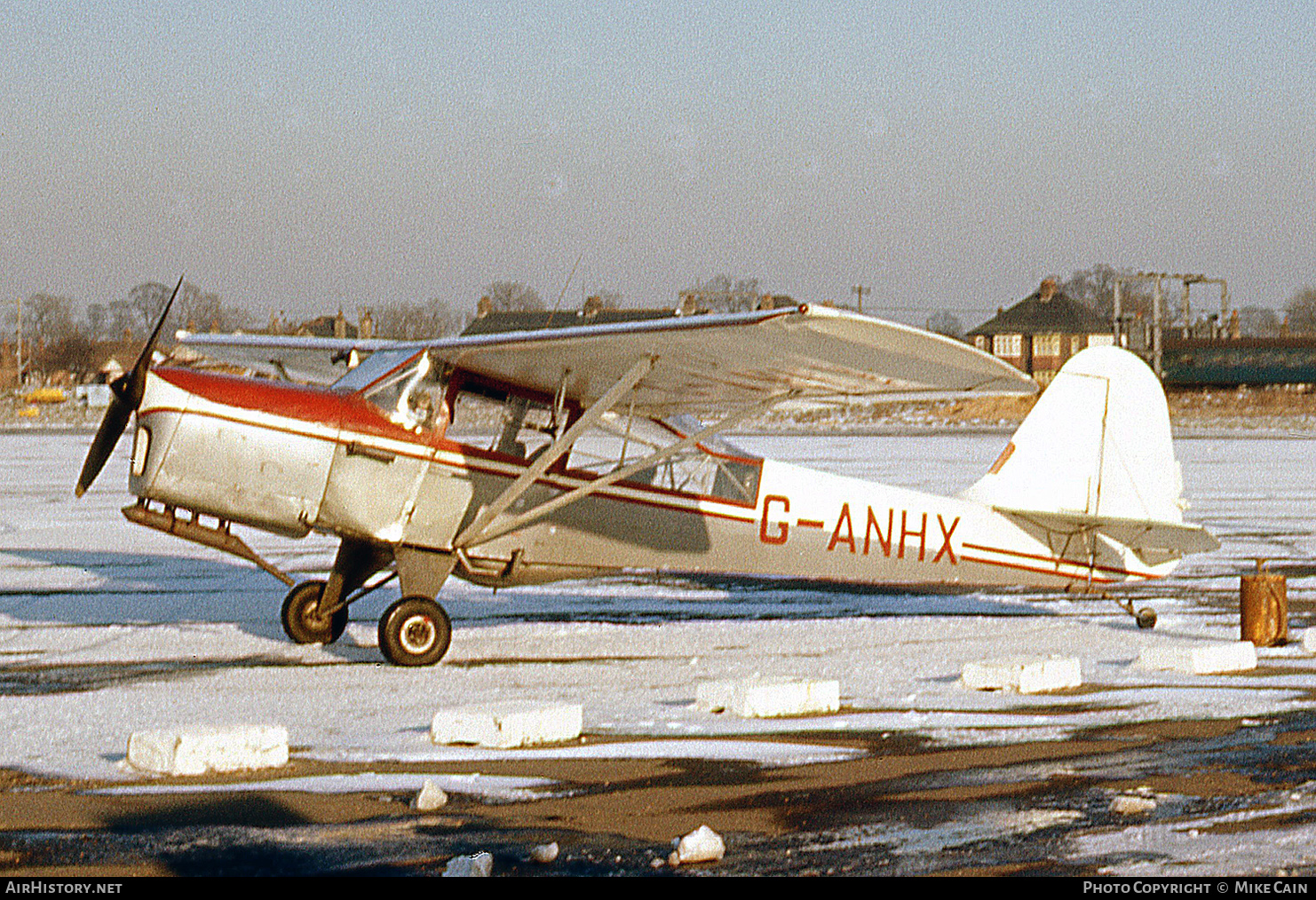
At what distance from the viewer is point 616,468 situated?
33.1 ft

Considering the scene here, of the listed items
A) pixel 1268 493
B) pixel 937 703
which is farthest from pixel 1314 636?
pixel 1268 493

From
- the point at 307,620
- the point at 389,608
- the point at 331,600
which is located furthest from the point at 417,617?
the point at 307,620

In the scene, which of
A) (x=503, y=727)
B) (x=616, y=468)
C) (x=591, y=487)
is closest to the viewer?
(x=503, y=727)

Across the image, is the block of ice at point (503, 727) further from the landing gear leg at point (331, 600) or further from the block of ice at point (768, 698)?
the landing gear leg at point (331, 600)

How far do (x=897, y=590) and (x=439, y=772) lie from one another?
8.14m

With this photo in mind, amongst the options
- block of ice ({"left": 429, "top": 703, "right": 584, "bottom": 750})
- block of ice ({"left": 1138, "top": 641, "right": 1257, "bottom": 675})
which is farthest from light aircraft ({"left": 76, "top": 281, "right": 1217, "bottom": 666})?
block of ice ({"left": 429, "top": 703, "right": 584, "bottom": 750})

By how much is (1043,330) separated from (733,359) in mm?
100244

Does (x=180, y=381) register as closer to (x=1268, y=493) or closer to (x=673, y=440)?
(x=673, y=440)

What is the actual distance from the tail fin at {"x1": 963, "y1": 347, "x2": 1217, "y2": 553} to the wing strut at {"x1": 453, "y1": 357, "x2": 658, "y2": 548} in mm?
3534

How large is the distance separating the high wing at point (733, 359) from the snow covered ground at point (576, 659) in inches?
68.7

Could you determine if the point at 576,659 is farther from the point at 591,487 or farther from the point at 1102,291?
the point at 1102,291

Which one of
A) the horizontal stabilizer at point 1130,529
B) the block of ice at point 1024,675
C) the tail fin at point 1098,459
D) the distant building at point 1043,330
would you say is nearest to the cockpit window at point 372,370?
the block of ice at point 1024,675

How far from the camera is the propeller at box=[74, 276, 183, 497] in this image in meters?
8.88

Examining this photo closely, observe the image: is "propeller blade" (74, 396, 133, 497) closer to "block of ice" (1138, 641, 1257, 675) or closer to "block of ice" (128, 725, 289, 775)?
"block of ice" (128, 725, 289, 775)
